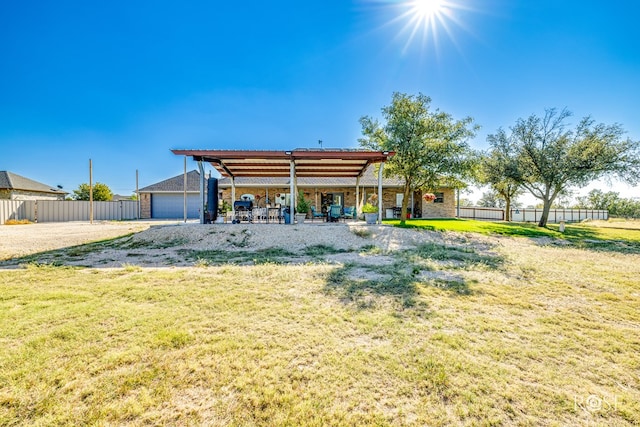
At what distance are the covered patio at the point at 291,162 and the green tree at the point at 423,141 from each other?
1649 mm

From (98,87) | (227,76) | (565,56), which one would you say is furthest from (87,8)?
(565,56)

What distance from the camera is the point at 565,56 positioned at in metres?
11.8

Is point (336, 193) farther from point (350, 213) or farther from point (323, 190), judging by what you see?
point (350, 213)

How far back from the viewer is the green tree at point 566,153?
14.9 m

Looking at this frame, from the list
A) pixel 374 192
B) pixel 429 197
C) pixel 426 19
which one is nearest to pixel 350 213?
pixel 374 192

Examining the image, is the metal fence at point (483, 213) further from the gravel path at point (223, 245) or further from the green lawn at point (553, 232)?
the gravel path at point (223, 245)

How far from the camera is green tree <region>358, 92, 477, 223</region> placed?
43.0 ft

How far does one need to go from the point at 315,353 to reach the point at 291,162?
9651 mm

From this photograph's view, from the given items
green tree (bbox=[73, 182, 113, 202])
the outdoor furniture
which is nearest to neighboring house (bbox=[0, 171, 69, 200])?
green tree (bbox=[73, 182, 113, 202])

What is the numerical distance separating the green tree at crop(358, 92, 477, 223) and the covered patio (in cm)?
165

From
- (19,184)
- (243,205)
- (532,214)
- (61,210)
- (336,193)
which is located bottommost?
(532,214)

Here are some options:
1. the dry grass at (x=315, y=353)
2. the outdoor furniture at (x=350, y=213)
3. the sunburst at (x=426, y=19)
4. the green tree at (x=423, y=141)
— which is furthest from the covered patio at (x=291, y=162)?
the dry grass at (x=315, y=353)

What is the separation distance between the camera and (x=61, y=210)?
806 inches

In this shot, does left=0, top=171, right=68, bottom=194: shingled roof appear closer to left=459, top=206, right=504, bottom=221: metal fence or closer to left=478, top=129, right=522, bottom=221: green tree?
left=478, top=129, right=522, bottom=221: green tree
